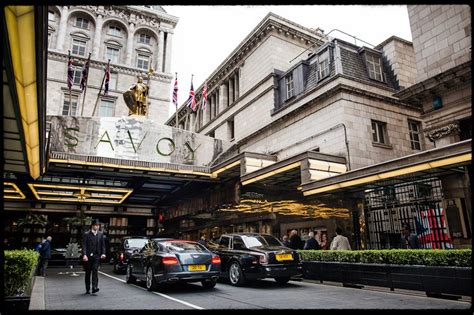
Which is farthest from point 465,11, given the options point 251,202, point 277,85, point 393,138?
point 251,202

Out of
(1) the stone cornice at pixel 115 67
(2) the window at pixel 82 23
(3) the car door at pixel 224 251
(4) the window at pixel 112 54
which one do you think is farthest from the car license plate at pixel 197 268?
(2) the window at pixel 82 23

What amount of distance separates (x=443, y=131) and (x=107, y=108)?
36980mm

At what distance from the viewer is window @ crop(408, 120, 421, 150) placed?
62.9 feet

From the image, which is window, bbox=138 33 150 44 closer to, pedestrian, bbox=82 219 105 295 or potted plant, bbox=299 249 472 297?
pedestrian, bbox=82 219 105 295

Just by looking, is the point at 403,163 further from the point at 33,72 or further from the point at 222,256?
the point at 33,72

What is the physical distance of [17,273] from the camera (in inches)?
249

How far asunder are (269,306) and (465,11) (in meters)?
14.0

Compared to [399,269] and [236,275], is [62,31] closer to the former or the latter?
[236,275]

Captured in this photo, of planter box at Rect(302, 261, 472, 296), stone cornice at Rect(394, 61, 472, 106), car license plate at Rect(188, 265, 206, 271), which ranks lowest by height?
planter box at Rect(302, 261, 472, 296)

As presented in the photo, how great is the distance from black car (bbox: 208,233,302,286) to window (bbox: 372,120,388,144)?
960 centimetres

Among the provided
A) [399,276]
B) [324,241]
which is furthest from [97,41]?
[399,276]

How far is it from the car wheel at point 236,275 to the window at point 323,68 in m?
12.5

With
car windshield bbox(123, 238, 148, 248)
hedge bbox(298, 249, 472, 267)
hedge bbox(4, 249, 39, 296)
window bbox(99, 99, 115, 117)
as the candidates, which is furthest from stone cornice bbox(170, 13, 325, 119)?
hedge bbox(4, 249, 39, 296)

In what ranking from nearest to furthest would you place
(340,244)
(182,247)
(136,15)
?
(182,247) → (340,244) → (136,15)
